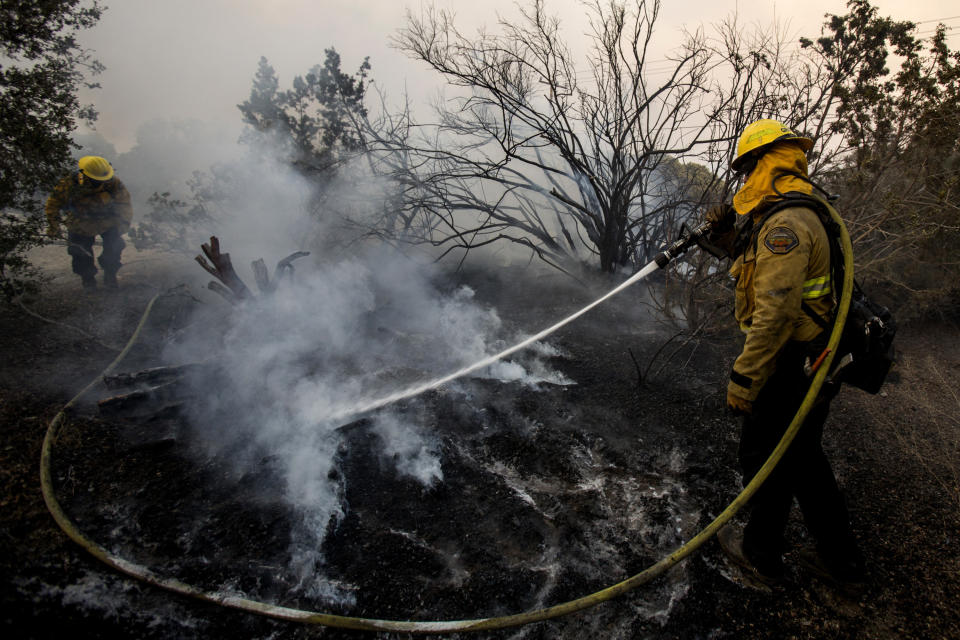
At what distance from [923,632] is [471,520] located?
8.12ft

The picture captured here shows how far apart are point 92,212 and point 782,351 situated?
868cm

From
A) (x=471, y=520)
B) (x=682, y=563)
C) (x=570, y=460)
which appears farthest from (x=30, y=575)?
(x=682, y=563)

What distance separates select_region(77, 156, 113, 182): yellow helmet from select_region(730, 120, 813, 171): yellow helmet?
26.7 ft

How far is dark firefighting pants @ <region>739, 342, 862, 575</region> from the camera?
2309 millimetres

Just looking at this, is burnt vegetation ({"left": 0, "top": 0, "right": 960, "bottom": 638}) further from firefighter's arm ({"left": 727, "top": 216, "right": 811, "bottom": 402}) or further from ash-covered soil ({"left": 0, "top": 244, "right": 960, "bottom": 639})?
firefighter's arm ({"left": 727, "top": 216, "right": 811, "bottom": 402})

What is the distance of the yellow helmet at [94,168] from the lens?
20.7ft

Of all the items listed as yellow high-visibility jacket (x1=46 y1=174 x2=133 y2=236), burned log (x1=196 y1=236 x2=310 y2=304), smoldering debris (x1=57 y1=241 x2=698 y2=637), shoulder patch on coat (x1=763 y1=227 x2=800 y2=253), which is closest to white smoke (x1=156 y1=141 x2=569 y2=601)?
smoldering debris (x1=57 y1=241 x2=698 y2=637)

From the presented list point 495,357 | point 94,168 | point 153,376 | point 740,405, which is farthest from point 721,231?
point 94,168

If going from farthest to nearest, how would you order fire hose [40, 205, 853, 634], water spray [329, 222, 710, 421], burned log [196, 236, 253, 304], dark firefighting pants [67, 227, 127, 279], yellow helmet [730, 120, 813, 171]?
dark firefighting pants [67, 227, 127, 279]
burned log [196, 236, 253, 304]
water spray [329, 222, 710, 421]
yellow helmet [730, 120, 813, 171]
fire hose [40, 205, 853, 634]

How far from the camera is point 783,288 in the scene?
216 cm

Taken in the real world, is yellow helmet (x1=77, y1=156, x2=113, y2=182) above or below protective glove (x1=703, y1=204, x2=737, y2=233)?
above

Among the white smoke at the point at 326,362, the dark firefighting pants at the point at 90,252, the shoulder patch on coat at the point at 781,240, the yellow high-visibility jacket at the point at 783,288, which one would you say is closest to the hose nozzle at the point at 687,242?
the yellow high-visibility jacket at the point at 783,288

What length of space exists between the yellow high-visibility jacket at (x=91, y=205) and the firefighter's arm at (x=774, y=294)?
752 centimetres

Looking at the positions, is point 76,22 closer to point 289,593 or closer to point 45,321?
point 45,321
